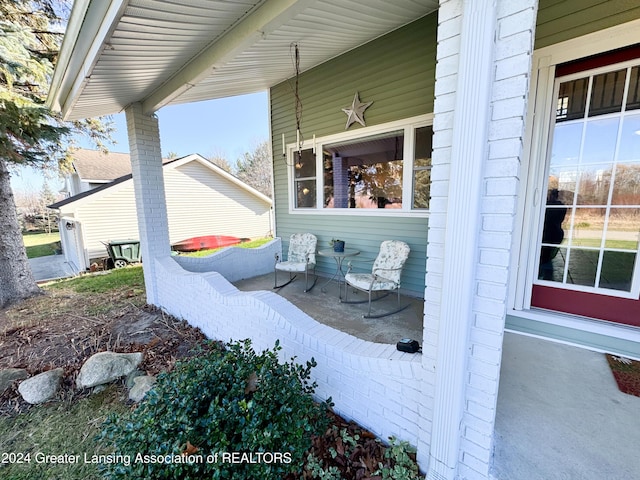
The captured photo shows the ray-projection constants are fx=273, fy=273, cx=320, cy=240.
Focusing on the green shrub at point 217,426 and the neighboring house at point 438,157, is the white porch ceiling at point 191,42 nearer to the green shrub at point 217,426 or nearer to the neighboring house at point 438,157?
the neighboring house at point 438,157

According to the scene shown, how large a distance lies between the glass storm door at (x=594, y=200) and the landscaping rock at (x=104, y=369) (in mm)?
4158

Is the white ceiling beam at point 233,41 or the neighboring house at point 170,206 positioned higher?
the white ceiling beam at point 233,41

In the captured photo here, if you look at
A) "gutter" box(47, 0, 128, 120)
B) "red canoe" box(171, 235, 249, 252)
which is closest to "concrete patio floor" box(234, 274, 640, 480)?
"gutter" box(47, 0, 128, 120)

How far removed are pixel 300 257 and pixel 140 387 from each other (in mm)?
2981

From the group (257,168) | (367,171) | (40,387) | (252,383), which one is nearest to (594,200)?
(367,171)

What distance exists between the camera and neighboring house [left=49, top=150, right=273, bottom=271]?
374 inches

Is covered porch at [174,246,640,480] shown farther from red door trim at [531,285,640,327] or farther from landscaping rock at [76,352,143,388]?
landscaping rock at [76,352,143,388]

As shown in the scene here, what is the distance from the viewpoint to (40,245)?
55.0 feet

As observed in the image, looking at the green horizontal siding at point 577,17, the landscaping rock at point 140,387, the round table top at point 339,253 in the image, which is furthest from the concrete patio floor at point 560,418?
the green horizontal siding at point 577,17

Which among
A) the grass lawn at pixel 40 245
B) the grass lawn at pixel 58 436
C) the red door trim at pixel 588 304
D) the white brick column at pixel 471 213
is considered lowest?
the grass lawn at pixel 40 245

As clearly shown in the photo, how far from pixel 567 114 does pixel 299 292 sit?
12.1 feet

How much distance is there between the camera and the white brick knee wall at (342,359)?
1.63 m

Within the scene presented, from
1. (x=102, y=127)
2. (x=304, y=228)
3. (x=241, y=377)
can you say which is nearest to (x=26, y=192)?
(x=102, y=127)

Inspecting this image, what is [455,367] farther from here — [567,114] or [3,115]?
[3,115]
